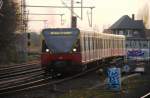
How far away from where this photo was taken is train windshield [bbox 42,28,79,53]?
103ft

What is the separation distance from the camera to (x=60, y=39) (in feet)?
104

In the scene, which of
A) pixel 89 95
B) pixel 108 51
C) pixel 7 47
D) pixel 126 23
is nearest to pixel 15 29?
pixel 7 47

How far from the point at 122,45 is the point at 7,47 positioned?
1202cm

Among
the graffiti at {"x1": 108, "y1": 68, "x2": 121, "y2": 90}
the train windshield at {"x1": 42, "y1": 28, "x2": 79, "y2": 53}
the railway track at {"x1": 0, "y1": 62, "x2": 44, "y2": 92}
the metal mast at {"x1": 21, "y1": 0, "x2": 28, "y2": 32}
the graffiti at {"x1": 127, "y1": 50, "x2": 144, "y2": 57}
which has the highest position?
the metal mast at {"x1": 21, "y1": 0, "x2": 28, "y2": 32}

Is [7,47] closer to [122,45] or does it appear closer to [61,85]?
[122,45]

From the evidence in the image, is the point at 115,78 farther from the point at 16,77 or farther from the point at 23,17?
the point at 23,17

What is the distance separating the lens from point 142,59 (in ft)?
178

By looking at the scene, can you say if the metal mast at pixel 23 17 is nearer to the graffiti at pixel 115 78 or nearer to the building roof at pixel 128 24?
the graffiti at pixel 115 78

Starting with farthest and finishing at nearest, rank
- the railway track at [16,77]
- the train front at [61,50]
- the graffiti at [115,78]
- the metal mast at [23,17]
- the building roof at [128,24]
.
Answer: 1. the building roof at [128,24]
2. the metal mast at [23,17]
3. the train front at [61,50]
4. the railway track at [16,77]
5. the graffiti at [115,78]

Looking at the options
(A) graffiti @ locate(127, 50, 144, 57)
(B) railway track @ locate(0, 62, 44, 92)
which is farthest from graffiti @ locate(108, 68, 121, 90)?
(A) graffiti @ locate(127, 50, 144, 57)

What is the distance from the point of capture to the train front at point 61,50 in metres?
31.2

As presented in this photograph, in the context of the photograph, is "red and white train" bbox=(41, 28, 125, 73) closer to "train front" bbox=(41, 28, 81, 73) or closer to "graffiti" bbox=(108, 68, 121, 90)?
"train front" bbox=(41, 28, 81, 73)

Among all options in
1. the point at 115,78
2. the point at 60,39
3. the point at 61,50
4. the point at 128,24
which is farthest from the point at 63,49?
the point at 128,24

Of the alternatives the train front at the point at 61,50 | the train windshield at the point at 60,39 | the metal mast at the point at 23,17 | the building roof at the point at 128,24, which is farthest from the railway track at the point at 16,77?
the building roof at the point at 128,24
